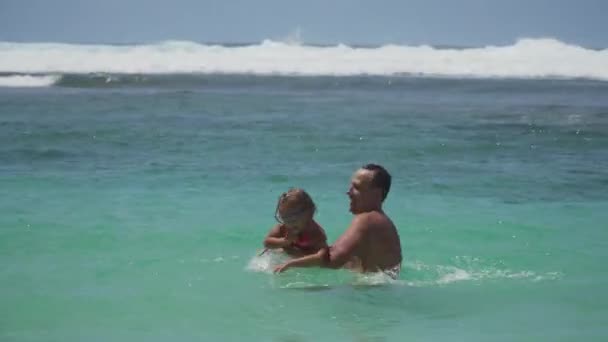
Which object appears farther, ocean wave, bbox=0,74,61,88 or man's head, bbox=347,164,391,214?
ocean wave, bbox=0,74,61,88

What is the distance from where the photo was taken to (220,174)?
11.6 metres

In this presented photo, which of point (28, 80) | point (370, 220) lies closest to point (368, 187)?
point (370, 220)

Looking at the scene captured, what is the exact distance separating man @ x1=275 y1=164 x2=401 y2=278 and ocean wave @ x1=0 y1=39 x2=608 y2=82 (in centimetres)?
2859

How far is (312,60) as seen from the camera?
4006 centimetres

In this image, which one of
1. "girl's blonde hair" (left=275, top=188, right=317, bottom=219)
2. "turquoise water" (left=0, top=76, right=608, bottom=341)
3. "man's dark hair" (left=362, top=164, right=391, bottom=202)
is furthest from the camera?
"girl's blonde hair" (left=275, top=188, right=317, bottom=219)

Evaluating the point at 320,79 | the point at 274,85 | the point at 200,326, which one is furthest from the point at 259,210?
the point at 320,79

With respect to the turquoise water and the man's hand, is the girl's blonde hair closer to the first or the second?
the man's hand

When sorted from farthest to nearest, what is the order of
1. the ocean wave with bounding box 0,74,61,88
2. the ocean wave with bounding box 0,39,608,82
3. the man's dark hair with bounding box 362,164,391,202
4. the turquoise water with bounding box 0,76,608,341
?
the ocean wave with bounding box 0,39,608,82
the ocean wave with bounding box 0,74,61,88
the man's dark hair with bounding box 362,164,391,202
the turquoise water with bounding box 0,76,608,341

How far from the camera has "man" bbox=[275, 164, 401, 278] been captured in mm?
6328

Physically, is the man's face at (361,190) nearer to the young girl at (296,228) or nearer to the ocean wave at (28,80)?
the young girl at (296,228)

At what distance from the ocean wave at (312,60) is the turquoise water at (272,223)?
17148 millimetres

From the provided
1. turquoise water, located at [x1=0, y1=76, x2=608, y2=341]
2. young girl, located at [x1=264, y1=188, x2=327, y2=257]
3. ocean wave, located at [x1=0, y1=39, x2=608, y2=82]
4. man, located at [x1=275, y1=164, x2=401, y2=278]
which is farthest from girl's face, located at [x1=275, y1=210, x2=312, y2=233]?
ocean wave, located at [x1=0, y1=39, x2=608, y2=82]

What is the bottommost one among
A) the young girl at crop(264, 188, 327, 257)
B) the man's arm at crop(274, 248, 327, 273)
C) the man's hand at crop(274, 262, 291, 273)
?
the man's hand at crop(274, 262, 291, 273)

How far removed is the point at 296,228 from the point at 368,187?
1.93ft
